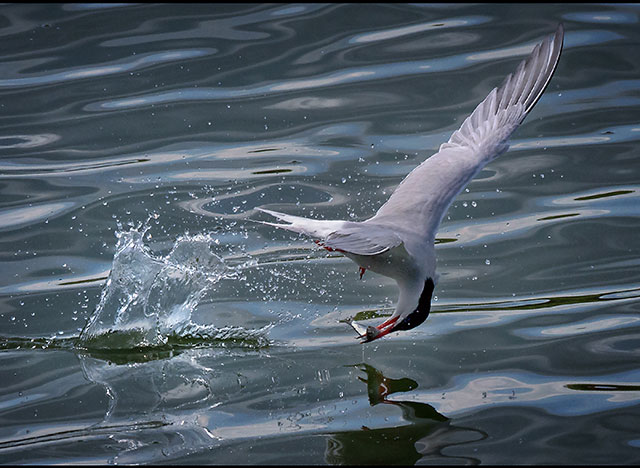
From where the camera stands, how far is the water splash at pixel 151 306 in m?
5.76

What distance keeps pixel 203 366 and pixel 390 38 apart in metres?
5.41

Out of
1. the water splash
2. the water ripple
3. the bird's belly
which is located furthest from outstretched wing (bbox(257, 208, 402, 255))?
the water ripple

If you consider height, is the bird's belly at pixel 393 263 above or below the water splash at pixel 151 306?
Result: above

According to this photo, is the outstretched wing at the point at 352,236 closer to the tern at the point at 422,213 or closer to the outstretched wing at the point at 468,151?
the tern at the point at 422,213

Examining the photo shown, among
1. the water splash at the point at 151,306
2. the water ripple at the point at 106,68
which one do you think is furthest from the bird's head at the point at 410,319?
the water ripple at the point at 106,68

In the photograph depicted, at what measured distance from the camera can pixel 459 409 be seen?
501cm

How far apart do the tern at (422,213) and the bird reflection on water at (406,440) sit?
51 cm

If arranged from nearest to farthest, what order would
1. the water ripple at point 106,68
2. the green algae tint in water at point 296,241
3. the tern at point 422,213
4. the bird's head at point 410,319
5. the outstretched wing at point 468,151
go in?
the green algae tint in water at point 296,241
the tern at point 422,213
the bird's head at point 410,319
the outstretched wing at point 468,151
the water ripple at point 106,68

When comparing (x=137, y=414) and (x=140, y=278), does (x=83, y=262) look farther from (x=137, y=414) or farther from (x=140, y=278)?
(x=137, y=414)

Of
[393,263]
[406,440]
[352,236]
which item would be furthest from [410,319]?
[406,440]

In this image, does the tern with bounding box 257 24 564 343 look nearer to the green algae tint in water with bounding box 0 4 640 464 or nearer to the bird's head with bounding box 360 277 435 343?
the bird's head with bounding box 360 277 435 343

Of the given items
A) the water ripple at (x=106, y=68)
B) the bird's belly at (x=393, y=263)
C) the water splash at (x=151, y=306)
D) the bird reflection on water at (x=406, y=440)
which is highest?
the water ripple at (x=106, y=68)

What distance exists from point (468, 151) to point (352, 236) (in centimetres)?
164

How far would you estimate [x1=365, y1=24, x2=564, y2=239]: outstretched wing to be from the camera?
5.70m
